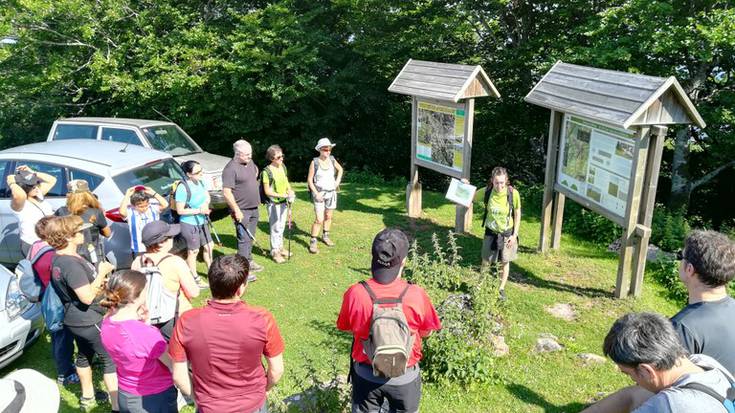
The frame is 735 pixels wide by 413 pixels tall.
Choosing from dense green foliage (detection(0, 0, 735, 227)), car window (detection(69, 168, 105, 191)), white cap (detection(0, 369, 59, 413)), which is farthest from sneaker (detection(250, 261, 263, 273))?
dense green foliage (detection(0, 0, 735, 227))

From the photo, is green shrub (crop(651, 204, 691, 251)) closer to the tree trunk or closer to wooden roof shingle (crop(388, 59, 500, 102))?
the tree trunk

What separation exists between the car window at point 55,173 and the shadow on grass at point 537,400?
21.4 ft

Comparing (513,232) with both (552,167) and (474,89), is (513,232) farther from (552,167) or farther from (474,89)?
(474,89)

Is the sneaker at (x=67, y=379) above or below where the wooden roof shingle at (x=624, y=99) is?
below

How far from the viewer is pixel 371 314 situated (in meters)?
3.56

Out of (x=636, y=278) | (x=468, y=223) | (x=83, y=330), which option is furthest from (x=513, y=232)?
(x=83, y=330)

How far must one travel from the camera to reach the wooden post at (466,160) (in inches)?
364

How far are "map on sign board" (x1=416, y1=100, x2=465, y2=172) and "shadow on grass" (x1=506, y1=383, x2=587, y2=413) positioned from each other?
492 cm

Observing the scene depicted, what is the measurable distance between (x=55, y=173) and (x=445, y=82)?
618 centimetres

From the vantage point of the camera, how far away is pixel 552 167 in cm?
869

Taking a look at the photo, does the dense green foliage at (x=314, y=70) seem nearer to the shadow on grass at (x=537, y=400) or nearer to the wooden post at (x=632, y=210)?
the wooden post at (x=632, y=210)

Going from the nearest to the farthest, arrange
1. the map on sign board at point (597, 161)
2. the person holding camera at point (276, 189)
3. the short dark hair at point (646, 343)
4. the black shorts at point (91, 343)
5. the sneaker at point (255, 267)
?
the short dark hair at point (646, 343) → the black shorts at point (91, 343) → the map on sign board at point (597, 161) → the person holding camera at point (276, 189) → the sneaker at point (255, 267)

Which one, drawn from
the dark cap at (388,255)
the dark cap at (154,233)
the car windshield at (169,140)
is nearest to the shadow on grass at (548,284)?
the dark cap at (388,255)

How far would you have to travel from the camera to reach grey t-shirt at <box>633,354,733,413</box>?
2.42 metres
